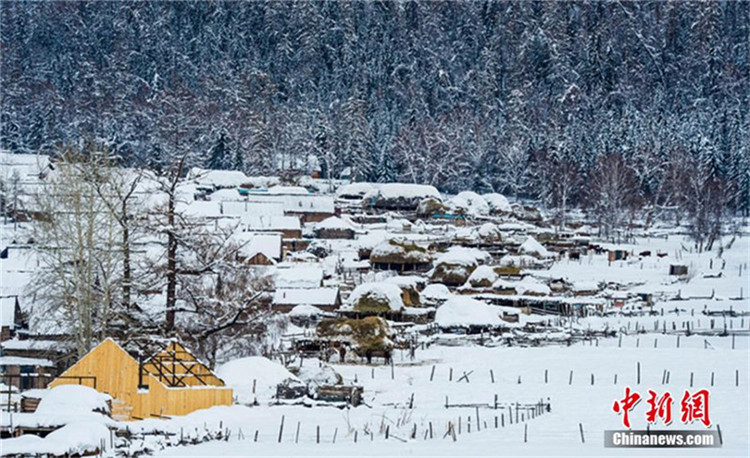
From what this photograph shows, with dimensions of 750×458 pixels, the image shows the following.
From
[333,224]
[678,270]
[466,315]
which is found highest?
[333,224]

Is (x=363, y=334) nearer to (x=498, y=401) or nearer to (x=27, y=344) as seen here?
(x=498, y=401)

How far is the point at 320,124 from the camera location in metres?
117

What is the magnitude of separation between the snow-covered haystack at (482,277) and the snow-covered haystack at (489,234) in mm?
15975

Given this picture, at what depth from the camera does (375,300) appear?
146ft

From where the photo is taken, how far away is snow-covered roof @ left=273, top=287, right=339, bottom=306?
4672cm

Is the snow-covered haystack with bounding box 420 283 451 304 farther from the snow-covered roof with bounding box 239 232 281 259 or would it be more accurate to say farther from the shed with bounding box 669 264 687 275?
the shed with bounding box 669 264 687 275

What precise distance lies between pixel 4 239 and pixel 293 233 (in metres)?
19.6

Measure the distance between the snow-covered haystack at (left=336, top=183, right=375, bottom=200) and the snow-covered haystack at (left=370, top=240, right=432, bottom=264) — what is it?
1318 inches

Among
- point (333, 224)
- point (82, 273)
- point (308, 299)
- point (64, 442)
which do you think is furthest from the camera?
point (333, 224)

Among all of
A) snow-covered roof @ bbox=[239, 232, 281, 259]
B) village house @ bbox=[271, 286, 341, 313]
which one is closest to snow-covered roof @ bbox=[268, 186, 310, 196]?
snow-covered roof @ bbox=[239, 232, 281, 259]

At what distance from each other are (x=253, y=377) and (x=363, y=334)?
1105 centimetres

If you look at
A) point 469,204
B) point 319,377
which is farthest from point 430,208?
point 319,377

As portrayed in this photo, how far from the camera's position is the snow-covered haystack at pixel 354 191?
94125 mm

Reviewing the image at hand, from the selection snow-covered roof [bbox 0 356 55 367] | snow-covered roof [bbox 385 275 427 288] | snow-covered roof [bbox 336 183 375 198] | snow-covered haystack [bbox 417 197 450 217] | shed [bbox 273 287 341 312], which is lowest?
snow-covered roof [bbox 0 356 55 367]
